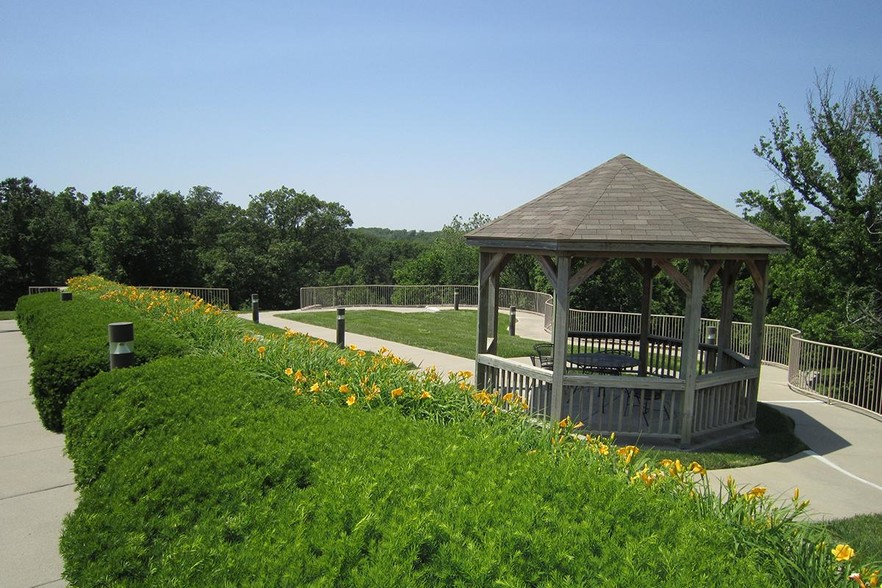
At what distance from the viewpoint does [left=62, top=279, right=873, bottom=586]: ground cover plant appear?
8.47 feet

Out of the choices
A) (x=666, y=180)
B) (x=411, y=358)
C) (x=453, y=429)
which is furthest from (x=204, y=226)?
(x=453, y=429)

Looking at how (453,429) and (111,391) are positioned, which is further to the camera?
(111,391)

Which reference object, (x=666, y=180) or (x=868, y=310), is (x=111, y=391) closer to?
(x=666, y=180)

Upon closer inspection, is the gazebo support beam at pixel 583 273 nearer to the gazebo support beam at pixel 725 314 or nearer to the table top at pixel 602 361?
the table top at pixel 602 361

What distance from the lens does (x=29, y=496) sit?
5.85 m

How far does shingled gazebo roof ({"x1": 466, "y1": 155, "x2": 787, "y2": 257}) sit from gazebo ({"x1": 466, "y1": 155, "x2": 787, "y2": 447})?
0.05ft

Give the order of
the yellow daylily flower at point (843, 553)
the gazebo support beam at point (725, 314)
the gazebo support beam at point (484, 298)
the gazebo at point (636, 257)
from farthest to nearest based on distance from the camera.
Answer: the gazebo support beam at point (725, 314), the gazebo support beam at point (484, 298), the gazebo at point (636, 257), the yellow daylily flower at point (843, 553)

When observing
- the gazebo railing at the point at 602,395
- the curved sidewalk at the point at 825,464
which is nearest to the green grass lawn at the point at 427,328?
the curved sidewalk at the point at 825,464

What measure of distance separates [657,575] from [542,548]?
1.61 ft

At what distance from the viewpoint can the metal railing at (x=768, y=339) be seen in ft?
36.1

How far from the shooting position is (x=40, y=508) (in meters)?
→ 5.60

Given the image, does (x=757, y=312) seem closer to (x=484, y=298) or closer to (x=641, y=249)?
(x=641, y=249)

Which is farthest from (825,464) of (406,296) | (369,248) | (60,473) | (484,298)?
(369,248)

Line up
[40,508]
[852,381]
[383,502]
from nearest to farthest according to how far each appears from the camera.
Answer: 1. [383,502]
2. [40,508]
3. [852,381]
